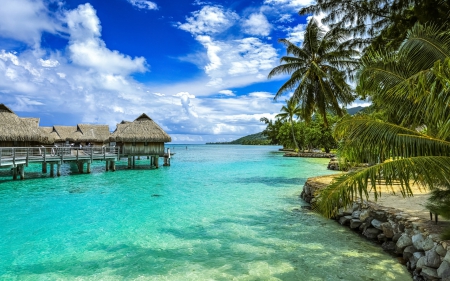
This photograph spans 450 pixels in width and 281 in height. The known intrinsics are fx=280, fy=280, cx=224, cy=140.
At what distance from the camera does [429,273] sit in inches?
172

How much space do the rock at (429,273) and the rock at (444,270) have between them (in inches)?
4.9

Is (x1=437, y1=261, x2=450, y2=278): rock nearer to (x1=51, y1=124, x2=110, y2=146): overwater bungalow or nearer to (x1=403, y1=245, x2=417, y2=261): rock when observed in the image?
(x1=403, y1=245, x2=417, y2=261): rock

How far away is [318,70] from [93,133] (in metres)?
29.0

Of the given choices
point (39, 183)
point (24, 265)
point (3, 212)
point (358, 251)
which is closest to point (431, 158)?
point (358, 251)

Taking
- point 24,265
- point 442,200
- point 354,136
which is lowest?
point 24,265

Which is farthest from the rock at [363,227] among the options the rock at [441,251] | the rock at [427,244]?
the rock at [441,251]

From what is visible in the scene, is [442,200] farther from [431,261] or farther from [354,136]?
[354,136]

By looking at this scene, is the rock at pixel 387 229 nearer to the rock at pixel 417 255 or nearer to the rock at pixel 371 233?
the rock at pixel 371 233

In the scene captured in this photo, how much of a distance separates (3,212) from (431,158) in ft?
39.9

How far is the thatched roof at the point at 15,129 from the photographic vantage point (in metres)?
18.5

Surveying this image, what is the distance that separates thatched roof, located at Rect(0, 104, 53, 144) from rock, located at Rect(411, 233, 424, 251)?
22178 mm

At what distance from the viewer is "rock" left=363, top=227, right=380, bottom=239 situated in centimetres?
658

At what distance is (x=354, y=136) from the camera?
4.19m

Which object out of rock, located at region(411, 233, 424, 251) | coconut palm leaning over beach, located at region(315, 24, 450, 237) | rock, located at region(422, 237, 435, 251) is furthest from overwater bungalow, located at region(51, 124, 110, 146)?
rock, located at region(422, 237, 435, 251)
